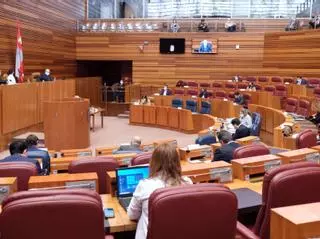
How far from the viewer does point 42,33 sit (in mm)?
14594

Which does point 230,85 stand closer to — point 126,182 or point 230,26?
point 230,26

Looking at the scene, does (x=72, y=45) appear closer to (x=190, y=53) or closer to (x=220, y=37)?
(x=190, y=53)

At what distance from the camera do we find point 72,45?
17641mm

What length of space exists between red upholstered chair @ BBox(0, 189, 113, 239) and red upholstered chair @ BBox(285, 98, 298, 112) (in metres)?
9.64

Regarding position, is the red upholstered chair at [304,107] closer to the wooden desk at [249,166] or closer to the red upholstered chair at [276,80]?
the red upholstered chair at [276,80]

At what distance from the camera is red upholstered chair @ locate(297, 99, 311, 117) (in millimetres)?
10328

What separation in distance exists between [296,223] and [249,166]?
2080 mm

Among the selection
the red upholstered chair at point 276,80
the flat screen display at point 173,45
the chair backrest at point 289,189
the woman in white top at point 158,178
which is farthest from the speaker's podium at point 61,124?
the flat screen display at point 173,45

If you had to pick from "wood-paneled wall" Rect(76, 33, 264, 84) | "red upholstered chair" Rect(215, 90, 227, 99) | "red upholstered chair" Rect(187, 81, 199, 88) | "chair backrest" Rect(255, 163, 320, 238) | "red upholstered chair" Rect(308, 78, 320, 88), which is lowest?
Result: "chair backrest" Rect(255, 163, 320, 238)

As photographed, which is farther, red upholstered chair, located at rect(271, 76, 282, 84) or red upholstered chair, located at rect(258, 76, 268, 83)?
red upholstered chair, located at rect(258, 76, 268, 83)

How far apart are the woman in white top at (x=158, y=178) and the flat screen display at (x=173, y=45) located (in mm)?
14861

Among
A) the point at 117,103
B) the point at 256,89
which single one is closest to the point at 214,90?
the point at 256,89

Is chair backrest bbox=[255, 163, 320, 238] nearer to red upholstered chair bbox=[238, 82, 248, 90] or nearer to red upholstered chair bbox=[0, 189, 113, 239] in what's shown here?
red upholstered chair bbox=[0, 189, 113, 239]

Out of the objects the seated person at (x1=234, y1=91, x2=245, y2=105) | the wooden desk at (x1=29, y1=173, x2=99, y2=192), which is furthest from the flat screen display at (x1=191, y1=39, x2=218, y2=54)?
the wooden desk at (x1=29, y1=173, x2=99, y2=192)
